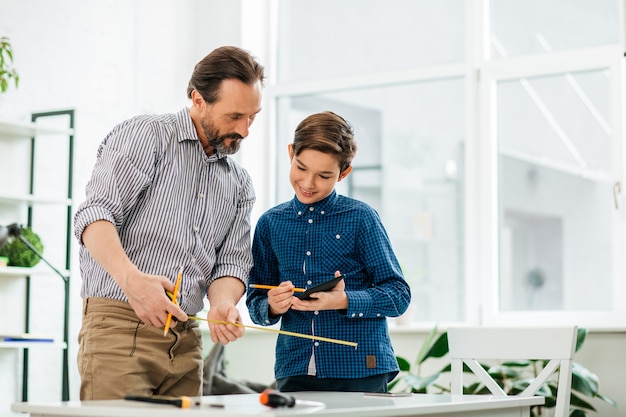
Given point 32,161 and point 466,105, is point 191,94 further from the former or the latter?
point 466,105

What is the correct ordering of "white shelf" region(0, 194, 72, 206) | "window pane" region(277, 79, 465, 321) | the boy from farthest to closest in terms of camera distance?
"window pane" region(277, 79, 465, 321)
"white shelf" region(0, 194, 72, 206)
the boy

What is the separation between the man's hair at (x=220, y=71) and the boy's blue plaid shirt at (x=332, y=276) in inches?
15.6

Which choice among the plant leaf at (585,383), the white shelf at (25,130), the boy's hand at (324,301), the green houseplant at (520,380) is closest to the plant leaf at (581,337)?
the green houseplant at (520,380)

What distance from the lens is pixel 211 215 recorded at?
2035mm

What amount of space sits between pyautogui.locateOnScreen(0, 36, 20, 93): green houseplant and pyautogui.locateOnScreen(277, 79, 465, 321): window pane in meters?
1.70

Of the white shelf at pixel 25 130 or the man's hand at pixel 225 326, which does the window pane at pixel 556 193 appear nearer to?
the white shelf at pixel 25 130

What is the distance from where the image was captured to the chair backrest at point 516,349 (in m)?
2.34

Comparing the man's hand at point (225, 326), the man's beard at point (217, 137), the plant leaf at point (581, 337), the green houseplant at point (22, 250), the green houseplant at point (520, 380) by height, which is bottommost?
the green houseplant at point (520, 380)

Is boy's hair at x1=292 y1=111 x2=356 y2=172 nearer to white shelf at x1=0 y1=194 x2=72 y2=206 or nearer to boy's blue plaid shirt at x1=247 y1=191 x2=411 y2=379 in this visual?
boy's blue plaid shirt at x1=247 y1=191 x2=411 y2=379

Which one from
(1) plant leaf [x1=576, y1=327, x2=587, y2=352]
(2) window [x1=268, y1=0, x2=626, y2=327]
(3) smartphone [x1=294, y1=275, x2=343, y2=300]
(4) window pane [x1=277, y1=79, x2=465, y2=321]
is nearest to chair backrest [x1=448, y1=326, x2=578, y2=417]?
(3) smartphone [x1=294, y1=275, x2=343, y2=300]


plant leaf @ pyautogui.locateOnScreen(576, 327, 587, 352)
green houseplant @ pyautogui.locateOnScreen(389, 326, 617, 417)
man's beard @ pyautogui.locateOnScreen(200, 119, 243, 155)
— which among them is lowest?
green houseplant @ pyautogui.locateOnScreen(389, 326, 617, 417)

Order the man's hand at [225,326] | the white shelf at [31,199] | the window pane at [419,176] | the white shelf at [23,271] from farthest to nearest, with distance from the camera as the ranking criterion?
the window pane at [419,176], the white shelf at [31,199], the white shelf at [23,271], the man's hand at [225,326]

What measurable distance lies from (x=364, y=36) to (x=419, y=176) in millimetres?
828

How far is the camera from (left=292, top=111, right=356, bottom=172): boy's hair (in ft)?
7.08
